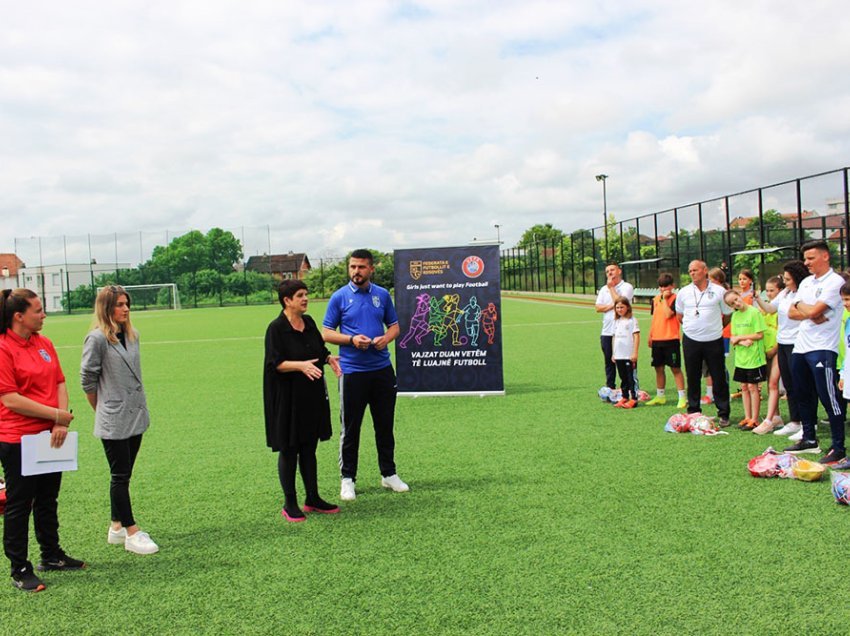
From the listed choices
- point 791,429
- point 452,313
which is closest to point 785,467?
point 791,429

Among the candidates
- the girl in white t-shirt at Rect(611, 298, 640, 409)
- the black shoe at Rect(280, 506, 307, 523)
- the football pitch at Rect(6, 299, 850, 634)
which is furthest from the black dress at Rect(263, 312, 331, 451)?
the girl in white t-shirt at Rect(611, 298, 640, 409)

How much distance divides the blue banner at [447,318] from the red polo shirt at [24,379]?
6878mm

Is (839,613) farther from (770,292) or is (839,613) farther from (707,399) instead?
(707,399)

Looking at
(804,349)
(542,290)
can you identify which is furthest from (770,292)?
(542,290)

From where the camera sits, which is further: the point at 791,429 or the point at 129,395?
the point at 791,429

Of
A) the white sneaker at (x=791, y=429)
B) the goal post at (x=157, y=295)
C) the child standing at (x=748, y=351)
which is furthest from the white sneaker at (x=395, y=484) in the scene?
the goal post at (x=157, y=295)

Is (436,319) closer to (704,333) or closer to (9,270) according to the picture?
(704,333)

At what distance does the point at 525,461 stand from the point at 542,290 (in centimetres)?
5146

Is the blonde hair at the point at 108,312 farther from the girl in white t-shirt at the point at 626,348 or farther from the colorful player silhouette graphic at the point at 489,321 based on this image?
the colorful player silhouette graphic at the point at 489,321

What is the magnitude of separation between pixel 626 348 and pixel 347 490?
4.80 m

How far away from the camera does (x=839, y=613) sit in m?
3.56

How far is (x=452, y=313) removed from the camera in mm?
11109

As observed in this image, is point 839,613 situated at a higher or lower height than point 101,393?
lower

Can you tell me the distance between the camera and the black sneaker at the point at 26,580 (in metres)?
4.23
